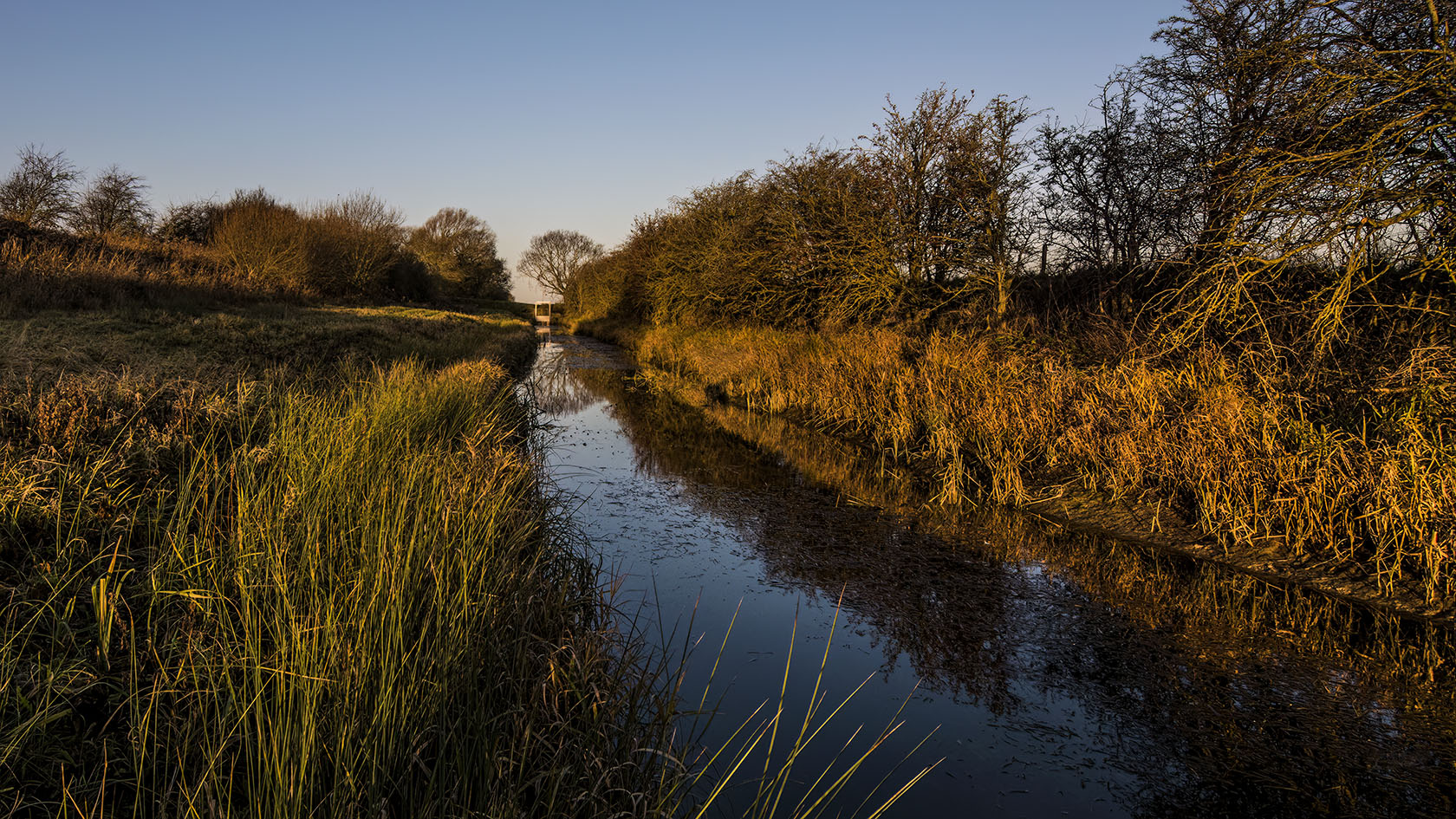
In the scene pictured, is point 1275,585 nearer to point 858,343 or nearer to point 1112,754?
point 1112,754

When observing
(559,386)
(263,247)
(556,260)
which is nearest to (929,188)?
(559,386)

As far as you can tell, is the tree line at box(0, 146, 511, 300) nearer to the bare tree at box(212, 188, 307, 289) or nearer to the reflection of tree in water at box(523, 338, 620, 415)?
the bare tree at box(212, 188, 307, 289)

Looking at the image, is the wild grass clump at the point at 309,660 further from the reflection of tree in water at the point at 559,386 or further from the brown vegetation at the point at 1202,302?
the reflection of tree in water at the point at 559,386

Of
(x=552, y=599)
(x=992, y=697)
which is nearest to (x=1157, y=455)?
(x=992, y=697)

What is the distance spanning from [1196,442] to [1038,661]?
312cm

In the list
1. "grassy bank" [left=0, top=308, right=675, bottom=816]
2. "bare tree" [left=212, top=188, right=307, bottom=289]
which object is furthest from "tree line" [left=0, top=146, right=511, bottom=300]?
"grassy bank" [left=0, top=308, right=675, bottom=816]

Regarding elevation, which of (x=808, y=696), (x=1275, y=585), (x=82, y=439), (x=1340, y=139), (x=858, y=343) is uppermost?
(x=1340, y=139)

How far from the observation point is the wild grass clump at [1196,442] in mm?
4574

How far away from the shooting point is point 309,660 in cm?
197

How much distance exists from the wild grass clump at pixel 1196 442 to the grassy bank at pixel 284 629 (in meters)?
4.96

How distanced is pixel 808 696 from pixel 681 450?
6.28 metres

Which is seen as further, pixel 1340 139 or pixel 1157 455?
pixel 1157 455

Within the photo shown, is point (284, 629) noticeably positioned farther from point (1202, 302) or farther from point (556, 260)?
point (556, 260)

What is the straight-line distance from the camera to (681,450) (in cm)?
963
